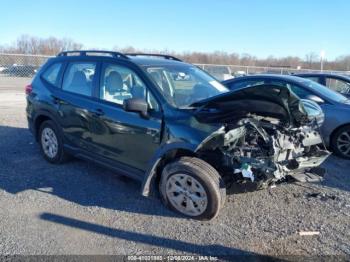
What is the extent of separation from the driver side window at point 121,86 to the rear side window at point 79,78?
27 centimetres

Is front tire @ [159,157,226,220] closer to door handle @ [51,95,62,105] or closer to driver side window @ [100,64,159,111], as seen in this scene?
driver side window @ [100,64,159,111]

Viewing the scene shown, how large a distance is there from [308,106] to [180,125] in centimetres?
197

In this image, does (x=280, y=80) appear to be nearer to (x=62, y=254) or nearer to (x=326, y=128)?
(x=326, y=128)

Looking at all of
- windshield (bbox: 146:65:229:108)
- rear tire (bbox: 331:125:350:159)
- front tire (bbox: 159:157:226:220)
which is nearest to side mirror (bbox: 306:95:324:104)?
rear tire (bbox: 331:125:350:159)

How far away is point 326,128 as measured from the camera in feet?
23.2

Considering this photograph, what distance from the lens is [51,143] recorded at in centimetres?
614

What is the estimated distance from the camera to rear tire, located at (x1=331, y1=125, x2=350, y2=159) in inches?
272

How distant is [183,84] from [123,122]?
0.98 m

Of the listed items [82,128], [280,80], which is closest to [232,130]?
[82,128]

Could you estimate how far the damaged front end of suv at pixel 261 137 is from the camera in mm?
4008

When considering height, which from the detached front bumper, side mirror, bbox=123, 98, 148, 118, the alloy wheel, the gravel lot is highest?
side mirror, bbox=123, 98, 148, 118

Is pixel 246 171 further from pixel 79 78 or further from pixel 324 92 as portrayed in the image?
pixel 324 92

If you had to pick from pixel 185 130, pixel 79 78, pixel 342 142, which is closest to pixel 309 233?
pixel 185 130

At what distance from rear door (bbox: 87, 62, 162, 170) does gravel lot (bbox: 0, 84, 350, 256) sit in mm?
585
